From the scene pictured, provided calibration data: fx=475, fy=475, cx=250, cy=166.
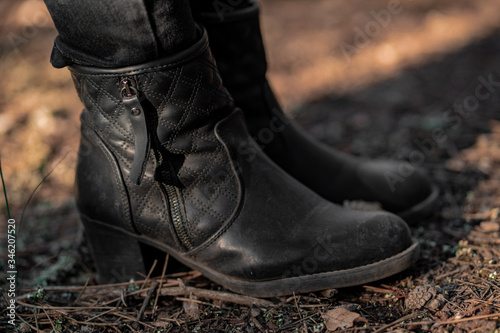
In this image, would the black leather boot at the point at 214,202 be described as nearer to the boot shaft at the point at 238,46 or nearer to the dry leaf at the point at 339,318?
the dry leaf at the point at 339,318

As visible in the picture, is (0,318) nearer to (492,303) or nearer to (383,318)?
(383,318)

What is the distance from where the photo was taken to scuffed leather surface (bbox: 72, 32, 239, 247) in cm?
117

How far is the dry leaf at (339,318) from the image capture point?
1.17 meters

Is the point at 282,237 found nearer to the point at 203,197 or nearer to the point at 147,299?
the point at 203,197

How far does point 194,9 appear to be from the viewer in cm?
147

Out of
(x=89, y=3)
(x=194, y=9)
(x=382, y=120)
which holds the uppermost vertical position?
(x=89, y=3)

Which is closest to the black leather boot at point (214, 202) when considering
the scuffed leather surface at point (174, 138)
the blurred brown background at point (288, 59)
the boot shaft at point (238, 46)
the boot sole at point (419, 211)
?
the scuffed leather surface at point (174, 138)

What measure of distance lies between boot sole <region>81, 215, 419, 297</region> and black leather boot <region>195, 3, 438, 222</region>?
41 centimetres

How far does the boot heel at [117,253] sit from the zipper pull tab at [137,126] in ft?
0.94

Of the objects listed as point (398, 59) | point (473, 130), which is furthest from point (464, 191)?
point (398, 59)

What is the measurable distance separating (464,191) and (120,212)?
4.40 ft

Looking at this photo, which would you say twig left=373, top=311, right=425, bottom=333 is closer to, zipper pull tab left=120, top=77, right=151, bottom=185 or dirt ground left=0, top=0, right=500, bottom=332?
dirt ground left=0, top=0, right=500, bottom=332

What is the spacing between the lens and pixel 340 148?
2510 mm

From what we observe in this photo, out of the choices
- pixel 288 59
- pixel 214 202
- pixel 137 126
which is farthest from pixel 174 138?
pixel 288 59
